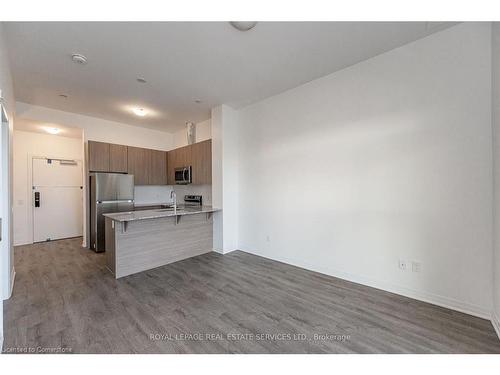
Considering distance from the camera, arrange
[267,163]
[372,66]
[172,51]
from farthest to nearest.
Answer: [267,163] < [372,66] < [172,51]

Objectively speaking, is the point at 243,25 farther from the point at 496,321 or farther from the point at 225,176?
the point at 496,321

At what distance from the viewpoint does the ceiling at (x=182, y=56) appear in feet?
7.14

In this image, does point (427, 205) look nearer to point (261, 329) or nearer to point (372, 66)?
point (372, 66)

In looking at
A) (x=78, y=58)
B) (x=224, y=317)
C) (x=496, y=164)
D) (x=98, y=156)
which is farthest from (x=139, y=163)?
(x=496, y=164)

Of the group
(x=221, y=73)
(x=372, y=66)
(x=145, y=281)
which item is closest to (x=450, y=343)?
(x=372, y=66)

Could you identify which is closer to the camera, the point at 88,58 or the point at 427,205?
the point at 427,205

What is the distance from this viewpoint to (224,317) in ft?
7.13

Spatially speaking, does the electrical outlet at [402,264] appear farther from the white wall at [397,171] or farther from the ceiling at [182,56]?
the ceiling at [182,56]

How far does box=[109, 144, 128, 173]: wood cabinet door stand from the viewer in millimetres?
4734

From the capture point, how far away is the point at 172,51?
2.53m

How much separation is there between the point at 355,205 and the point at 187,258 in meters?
2.98

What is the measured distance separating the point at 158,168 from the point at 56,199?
260cm

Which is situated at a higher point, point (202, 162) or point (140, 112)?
point (140, 112)

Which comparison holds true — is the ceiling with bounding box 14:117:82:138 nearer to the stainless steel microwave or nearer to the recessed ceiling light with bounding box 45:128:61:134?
the recessed ceiling light with bounding box 45:128:61:134
